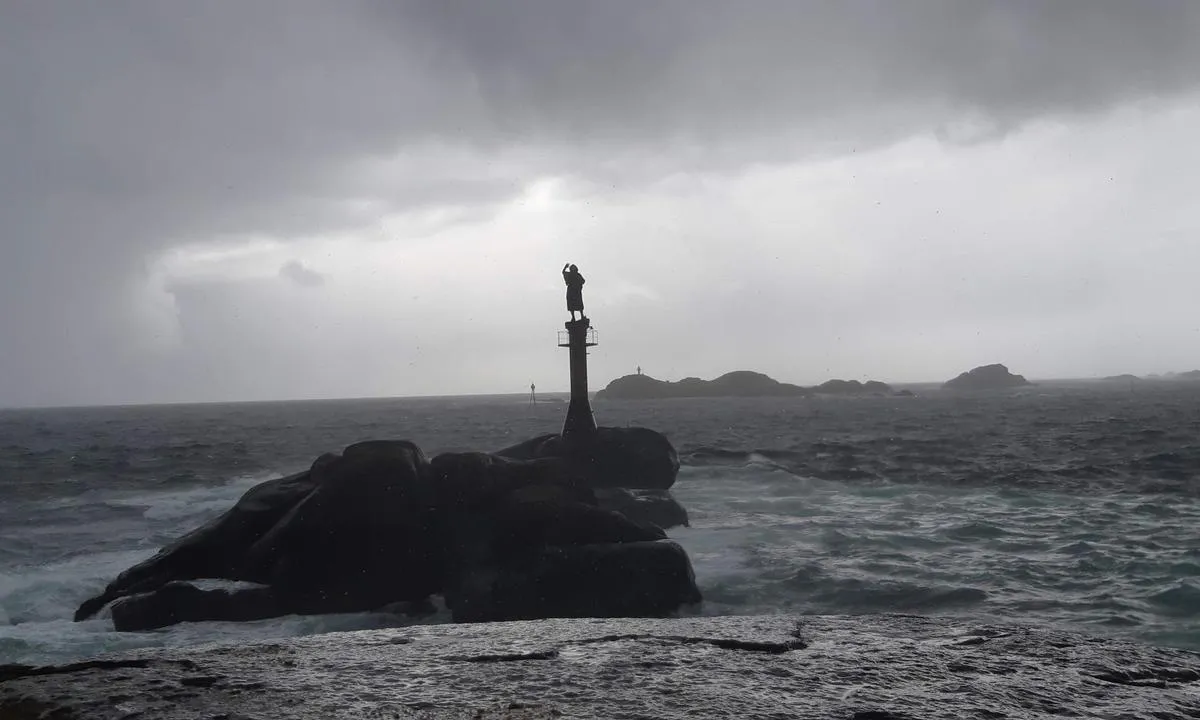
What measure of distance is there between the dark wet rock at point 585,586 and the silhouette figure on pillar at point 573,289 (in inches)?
495

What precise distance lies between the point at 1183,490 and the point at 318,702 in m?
24.2

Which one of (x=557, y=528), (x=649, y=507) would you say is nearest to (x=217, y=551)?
(x=557, y=528)

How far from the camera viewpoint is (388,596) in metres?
11.8

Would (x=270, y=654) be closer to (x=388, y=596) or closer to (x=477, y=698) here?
(x=477, y=698)

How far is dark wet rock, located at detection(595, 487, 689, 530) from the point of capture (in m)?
18.1

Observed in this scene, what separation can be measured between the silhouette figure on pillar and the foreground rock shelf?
18.8m

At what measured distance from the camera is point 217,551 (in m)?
12.8

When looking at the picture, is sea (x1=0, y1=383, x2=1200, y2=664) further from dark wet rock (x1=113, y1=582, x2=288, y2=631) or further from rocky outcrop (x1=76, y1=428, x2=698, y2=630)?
rocky outcrop (x1=76, y1=428, x2=698, y2=630)

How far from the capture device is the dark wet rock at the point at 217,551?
480 inches

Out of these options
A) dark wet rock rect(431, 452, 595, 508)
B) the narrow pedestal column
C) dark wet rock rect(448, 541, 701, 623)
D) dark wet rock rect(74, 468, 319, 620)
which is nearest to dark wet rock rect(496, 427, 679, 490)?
the narrow pedestal column

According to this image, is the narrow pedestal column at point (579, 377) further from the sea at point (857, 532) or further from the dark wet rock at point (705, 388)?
the dark wet rock at point (705, 388)

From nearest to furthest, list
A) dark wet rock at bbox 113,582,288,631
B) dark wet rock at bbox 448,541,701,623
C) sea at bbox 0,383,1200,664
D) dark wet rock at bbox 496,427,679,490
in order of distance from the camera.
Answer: dark wet rock at bbox 448,541,701,623 < sea at bbox 0,383,1200,664 < dark wet rock at bbox 113,582,288,631 < dark wet rock at bbox 496,427,679,490

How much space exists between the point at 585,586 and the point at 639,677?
24.3 ft

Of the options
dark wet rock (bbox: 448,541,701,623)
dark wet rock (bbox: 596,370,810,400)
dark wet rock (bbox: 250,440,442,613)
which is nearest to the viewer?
dark wet rock (bbox: 448,541,701,623)
